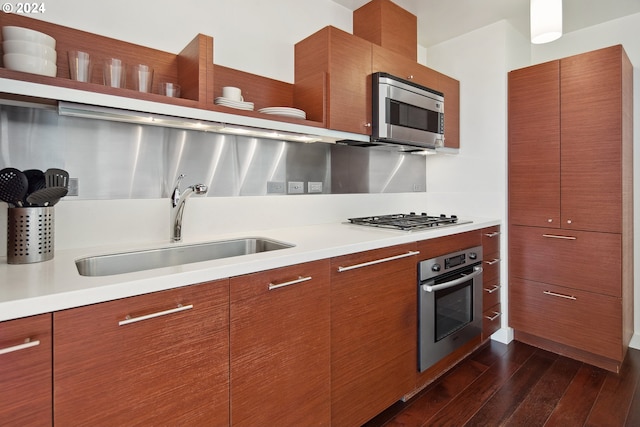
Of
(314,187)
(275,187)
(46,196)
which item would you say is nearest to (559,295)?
(314,187)

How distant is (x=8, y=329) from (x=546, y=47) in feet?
12.8

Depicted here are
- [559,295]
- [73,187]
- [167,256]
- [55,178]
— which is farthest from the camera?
[559,295]

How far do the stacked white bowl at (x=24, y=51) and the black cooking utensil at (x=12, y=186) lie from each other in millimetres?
341

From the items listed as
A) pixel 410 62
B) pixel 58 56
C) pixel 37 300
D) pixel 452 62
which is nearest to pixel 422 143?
pixel 410 62

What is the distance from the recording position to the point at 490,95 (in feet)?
8.77

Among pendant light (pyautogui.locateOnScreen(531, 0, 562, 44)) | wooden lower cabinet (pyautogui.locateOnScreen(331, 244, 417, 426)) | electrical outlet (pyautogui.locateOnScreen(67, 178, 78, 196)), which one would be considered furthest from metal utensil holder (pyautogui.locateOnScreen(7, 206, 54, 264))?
pendant light (pyautogui.locateOnScreen(531, 0, 562, 44))

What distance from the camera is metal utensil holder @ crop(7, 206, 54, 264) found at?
111 cm

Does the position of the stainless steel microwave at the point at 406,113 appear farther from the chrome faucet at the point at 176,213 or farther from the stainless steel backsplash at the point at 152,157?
the chrome faucet at the point at 176,213

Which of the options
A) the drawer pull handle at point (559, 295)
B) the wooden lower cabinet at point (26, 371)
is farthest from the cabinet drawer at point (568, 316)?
the wooden lower cabinet at point (26, 371)

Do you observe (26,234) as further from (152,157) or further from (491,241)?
(491,241)

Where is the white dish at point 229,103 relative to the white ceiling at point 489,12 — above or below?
below

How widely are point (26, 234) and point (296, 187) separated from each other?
52.5 inches

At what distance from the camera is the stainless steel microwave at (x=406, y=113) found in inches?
81.6

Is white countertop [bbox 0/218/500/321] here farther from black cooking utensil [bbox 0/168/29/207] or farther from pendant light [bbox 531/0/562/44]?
pendant light [bbox 531/0/562/44]
